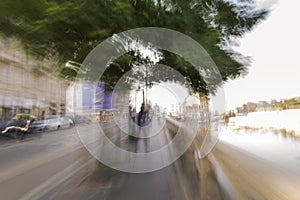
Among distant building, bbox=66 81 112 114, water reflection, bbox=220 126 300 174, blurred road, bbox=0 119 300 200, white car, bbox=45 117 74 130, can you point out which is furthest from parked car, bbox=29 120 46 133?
water reflection, bbox=220 126 300 174

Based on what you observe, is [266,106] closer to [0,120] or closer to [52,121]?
[0,120]

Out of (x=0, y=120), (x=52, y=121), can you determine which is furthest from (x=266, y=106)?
(x=52, y=121)

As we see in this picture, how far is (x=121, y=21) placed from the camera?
84.7 inches

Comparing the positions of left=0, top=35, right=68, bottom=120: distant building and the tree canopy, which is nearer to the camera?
the tree canopy

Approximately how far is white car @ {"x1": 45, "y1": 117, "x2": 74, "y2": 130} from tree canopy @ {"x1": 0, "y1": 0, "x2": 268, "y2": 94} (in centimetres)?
1491

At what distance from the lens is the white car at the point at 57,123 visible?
662 inches

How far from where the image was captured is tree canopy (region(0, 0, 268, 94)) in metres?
1.73

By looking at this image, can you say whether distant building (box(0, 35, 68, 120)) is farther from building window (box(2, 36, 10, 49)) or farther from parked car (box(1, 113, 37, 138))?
parked car (box(1, 113, 37, 138))

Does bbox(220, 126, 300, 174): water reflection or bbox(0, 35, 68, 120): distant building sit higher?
bbox(0, 35, 68, 120): distant building

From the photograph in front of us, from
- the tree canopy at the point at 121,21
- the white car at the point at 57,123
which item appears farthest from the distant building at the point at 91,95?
the white car at the point at 57,123

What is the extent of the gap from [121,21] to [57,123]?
17203 mm

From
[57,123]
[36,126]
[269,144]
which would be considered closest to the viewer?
[269,144]

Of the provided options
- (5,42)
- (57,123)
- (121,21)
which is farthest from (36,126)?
(121,21)

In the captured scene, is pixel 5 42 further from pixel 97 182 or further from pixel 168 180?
pixel 168 180
